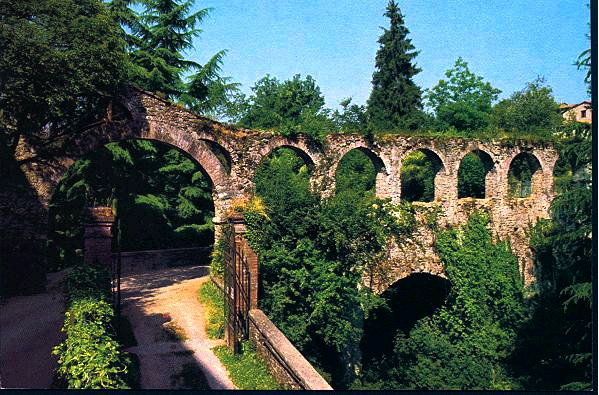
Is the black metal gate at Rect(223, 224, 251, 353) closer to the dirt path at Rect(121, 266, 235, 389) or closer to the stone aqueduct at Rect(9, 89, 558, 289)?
the dirt path at Rect(121, 266, 235, 389)

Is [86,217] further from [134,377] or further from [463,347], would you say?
[463,347]

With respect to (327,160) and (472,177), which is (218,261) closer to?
(327,160)

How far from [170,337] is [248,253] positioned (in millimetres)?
2498

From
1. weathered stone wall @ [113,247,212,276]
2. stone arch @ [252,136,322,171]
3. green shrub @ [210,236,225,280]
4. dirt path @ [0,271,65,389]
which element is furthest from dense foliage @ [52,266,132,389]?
weathered stone wall @ [113,247,212,276]

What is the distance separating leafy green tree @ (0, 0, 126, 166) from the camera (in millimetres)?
9898

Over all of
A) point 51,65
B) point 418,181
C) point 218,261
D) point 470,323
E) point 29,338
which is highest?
point 51,65

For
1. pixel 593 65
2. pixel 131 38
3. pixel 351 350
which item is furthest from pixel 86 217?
pixel 131 38

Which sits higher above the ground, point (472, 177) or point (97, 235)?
point (472, 177)

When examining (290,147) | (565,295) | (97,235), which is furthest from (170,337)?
(565,295)

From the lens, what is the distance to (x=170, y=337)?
994 cm

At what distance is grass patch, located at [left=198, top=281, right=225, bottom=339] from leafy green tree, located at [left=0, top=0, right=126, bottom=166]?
17.4 feet

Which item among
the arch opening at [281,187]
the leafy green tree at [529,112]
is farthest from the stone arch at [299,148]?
the leafy green tree at [529,112]

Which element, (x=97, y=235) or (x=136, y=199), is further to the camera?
(x=136, y=199)

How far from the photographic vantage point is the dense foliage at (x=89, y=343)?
18.6 feet
